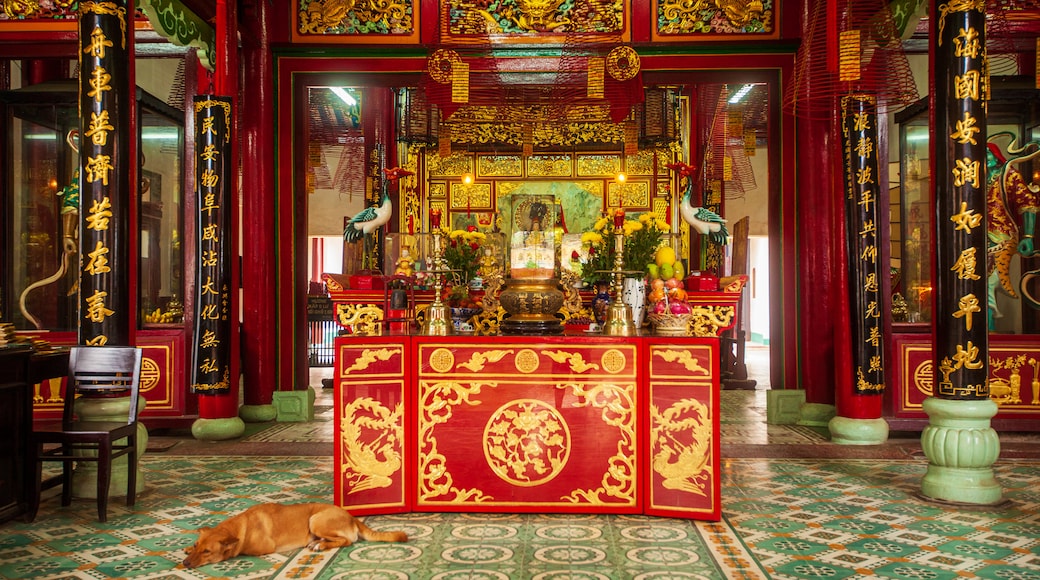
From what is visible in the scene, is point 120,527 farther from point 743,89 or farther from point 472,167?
point 743,89

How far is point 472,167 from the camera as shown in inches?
404

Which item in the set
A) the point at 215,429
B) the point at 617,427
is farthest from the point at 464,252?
the point at 215,429

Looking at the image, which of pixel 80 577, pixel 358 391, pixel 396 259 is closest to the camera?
pixel 80 577

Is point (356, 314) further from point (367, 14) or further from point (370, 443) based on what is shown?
point (367, 14)

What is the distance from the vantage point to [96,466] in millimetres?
3760

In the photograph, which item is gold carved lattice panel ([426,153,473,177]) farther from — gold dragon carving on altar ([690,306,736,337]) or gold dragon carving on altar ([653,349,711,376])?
gold dragon carving on altar ([653,349,711,376])

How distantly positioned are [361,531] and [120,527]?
3.75ft

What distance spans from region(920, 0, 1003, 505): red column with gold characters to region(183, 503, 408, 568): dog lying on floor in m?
2.77

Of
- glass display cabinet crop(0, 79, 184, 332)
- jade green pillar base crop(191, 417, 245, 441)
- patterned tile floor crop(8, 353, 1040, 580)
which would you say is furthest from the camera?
glass display cabinet crop(0, 79, 184, 332)

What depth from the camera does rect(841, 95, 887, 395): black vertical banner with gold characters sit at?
5.14m

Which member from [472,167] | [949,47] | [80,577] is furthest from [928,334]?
[472,167]

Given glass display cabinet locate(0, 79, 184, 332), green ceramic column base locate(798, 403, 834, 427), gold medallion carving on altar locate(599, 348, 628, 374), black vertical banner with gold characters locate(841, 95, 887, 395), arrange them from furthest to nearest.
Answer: glass display cabinet locate(0, 79, 184, 332)
green ceramic column base locate(798, 403, 834, 427)
black vertical banner with gold characters locate(841, 95, 887, 395)
gold medallion carving on altar locate(599, 348, 628, 374)

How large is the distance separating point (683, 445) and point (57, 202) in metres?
5.89

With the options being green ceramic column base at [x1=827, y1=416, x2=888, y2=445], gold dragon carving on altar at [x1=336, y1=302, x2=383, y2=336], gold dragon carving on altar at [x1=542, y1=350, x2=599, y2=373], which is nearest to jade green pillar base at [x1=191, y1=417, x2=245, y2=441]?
gold dragon carving on altar at [x1=336, y1=302, x2=383, y2=336]
